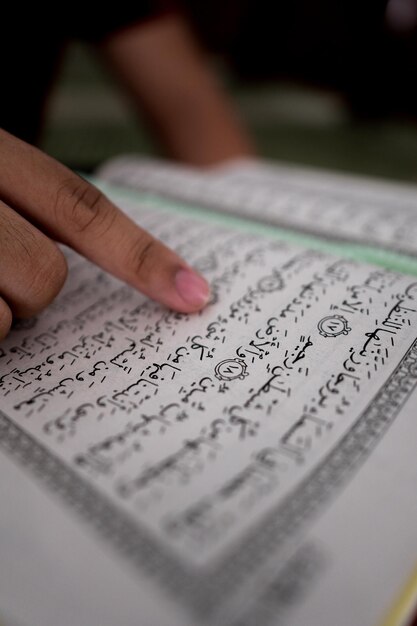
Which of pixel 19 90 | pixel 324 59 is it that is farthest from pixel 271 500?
pixel 324 59

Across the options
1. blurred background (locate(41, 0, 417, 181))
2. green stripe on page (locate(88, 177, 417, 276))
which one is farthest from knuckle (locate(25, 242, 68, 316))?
blurred background (locate(41, 0, 417, 181))

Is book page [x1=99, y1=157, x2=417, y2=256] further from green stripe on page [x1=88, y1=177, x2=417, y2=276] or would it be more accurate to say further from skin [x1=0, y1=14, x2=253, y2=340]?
skin [x1=0, y1=14, x2=253, y2=340]

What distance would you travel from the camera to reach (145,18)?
0.73 meters

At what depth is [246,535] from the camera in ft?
0.62

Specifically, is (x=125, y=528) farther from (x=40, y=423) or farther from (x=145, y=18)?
(x=145, y=18)

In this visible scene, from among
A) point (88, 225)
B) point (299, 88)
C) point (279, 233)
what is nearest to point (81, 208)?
point (88, 225)

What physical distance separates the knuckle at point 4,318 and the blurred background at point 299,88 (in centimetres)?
35

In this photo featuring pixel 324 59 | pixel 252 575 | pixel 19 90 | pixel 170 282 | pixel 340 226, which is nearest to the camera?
pixel 252 575

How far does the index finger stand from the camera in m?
0.33

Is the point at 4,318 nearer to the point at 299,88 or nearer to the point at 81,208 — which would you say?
the point at 81,208

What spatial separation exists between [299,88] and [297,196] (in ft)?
3.79

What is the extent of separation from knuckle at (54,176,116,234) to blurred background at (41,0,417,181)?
11.1 inches

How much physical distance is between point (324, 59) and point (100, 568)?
5.26 ft

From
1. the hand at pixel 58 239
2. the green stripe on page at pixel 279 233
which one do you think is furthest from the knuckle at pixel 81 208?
the green stripe on page at pixel 279 233
